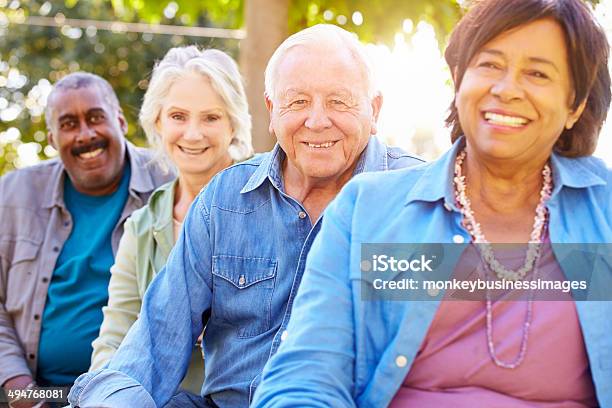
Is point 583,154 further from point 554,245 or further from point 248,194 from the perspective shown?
point 248,194

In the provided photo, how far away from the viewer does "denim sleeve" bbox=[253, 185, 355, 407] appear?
79.3 inches

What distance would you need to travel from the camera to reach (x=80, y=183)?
4164 millimetres

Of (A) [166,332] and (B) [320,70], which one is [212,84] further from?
(A) [166,332]

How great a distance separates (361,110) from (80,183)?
1774 millimetres

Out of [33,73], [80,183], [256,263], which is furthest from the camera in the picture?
[33,73]

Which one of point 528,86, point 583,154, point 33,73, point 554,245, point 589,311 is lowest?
point 589,311

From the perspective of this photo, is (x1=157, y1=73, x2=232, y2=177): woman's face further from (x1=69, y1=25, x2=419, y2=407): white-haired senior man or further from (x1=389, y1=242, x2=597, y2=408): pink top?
(x1=389, y1=242, x2=597, y2=408): pink top

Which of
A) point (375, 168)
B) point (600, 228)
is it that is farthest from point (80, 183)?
point (600, 228)

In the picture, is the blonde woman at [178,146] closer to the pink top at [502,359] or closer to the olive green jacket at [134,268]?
the olive green jacket at [134,268]

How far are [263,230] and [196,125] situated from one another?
3.25ft

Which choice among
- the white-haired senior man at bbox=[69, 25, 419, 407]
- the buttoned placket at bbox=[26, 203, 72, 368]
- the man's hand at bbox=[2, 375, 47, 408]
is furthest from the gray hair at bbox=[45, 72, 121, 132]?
the white-haired senior man at bbox=[69, 25, 419, 407]

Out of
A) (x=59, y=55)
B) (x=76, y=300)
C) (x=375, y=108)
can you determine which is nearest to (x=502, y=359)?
(x=375, y=108)

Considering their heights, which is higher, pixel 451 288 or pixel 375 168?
pixel 375 168

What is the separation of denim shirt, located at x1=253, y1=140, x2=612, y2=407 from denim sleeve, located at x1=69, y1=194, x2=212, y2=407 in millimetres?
552
